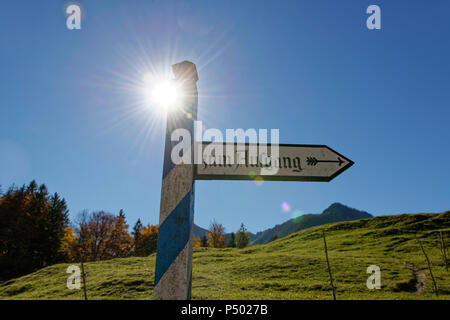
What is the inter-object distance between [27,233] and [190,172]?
50251 millimetres

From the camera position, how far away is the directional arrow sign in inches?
92.4

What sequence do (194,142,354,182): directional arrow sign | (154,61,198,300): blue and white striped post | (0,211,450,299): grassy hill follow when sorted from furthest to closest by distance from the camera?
(0,211,450,299): grassy hill < (194,142,354,182): directional arrow sign < (154,61,198,300): blue and white striped post

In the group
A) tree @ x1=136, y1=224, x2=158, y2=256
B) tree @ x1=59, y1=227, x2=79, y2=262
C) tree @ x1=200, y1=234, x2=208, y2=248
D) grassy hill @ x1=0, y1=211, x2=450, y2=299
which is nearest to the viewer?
grassy hill @ x1=0, y1=211, x2=450, y2=299

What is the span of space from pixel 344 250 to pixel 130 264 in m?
26.8

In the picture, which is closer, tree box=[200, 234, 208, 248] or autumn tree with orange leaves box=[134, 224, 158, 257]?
autumn tree with orange leaves box=[134, 224, 158, 257]

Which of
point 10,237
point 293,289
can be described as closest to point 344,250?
point 293,289

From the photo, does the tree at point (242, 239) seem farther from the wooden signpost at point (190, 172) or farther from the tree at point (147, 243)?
the wooden signpost at point (190, 172)

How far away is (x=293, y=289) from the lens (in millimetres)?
15516

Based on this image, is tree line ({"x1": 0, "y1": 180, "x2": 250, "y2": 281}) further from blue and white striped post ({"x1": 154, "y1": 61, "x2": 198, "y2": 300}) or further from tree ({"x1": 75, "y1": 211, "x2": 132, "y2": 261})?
blue and white striped post ({"x1": 154, "y1": 61, "x2": 198, "y2": 300})

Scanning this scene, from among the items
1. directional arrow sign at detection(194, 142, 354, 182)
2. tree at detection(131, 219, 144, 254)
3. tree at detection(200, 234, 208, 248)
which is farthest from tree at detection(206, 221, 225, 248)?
directional arrow sign at detection(194, 142, 354, 182)

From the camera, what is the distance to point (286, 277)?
1914 centimetres
